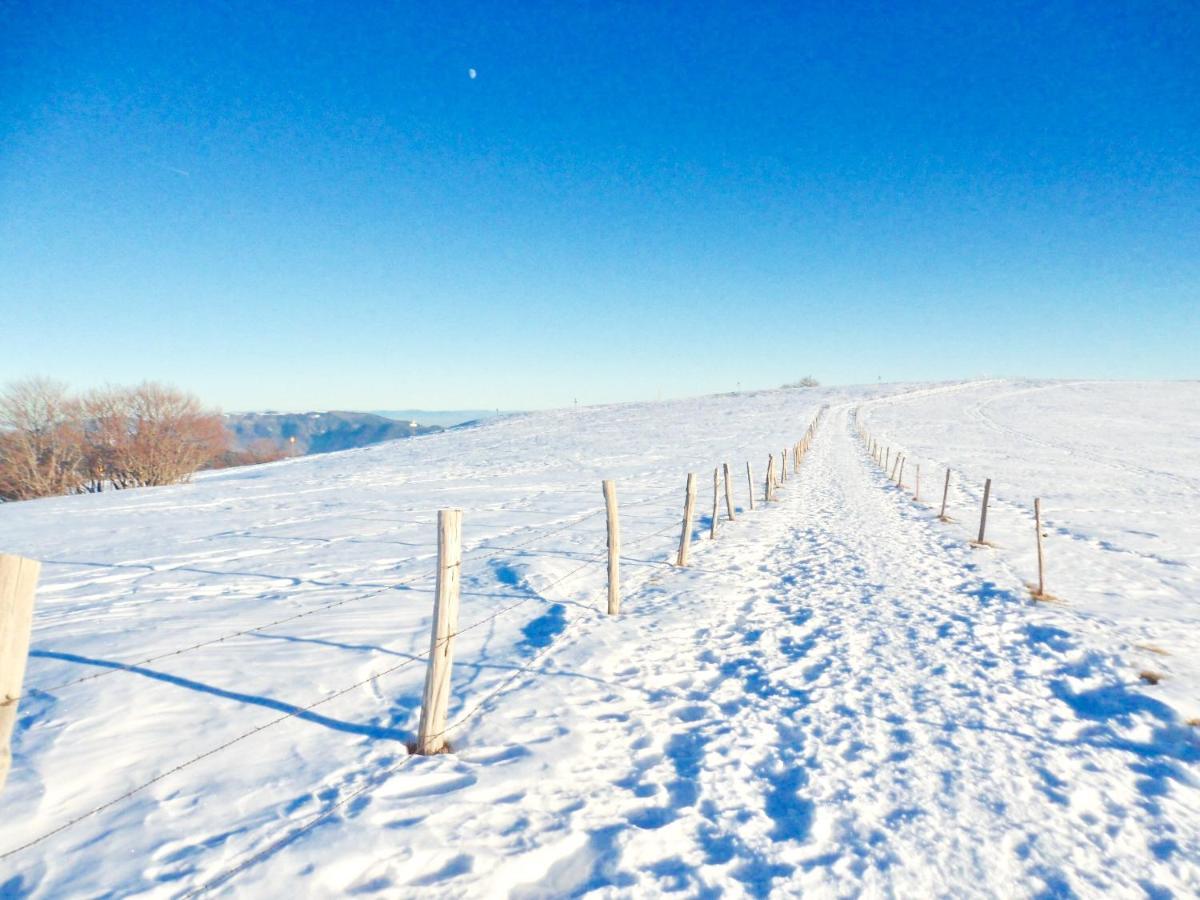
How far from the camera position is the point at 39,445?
35.4 meters

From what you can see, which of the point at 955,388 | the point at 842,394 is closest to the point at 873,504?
the point at 842,394

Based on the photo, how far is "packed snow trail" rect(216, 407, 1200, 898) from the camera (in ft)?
11.4

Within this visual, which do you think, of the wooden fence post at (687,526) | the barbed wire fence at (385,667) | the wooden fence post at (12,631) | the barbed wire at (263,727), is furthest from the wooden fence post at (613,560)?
the wooden fence post at (12,631)

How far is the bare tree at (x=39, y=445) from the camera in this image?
34281mm

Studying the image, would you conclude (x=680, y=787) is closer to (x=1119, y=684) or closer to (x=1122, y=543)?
(x=1119, y=684)

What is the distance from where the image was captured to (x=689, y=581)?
993 cm

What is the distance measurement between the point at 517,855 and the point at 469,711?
73.0 inches

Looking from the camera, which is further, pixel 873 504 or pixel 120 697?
pixel 873 504

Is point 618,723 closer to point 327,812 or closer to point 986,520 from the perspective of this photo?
point 327,812

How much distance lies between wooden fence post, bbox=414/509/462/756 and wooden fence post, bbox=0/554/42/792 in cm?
241

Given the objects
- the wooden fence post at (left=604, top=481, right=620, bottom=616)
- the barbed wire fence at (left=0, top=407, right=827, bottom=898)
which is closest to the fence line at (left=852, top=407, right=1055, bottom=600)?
the barbed wire fence at (left=0, top=407, right=827, bottom=898)

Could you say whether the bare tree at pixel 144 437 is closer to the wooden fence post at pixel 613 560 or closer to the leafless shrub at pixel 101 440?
the leafless shrub at pixel 101 440

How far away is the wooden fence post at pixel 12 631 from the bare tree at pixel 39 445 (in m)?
45.2

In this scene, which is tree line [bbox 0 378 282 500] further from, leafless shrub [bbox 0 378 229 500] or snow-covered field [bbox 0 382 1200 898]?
snow-covered field [bbox 0 382 1200 898]
